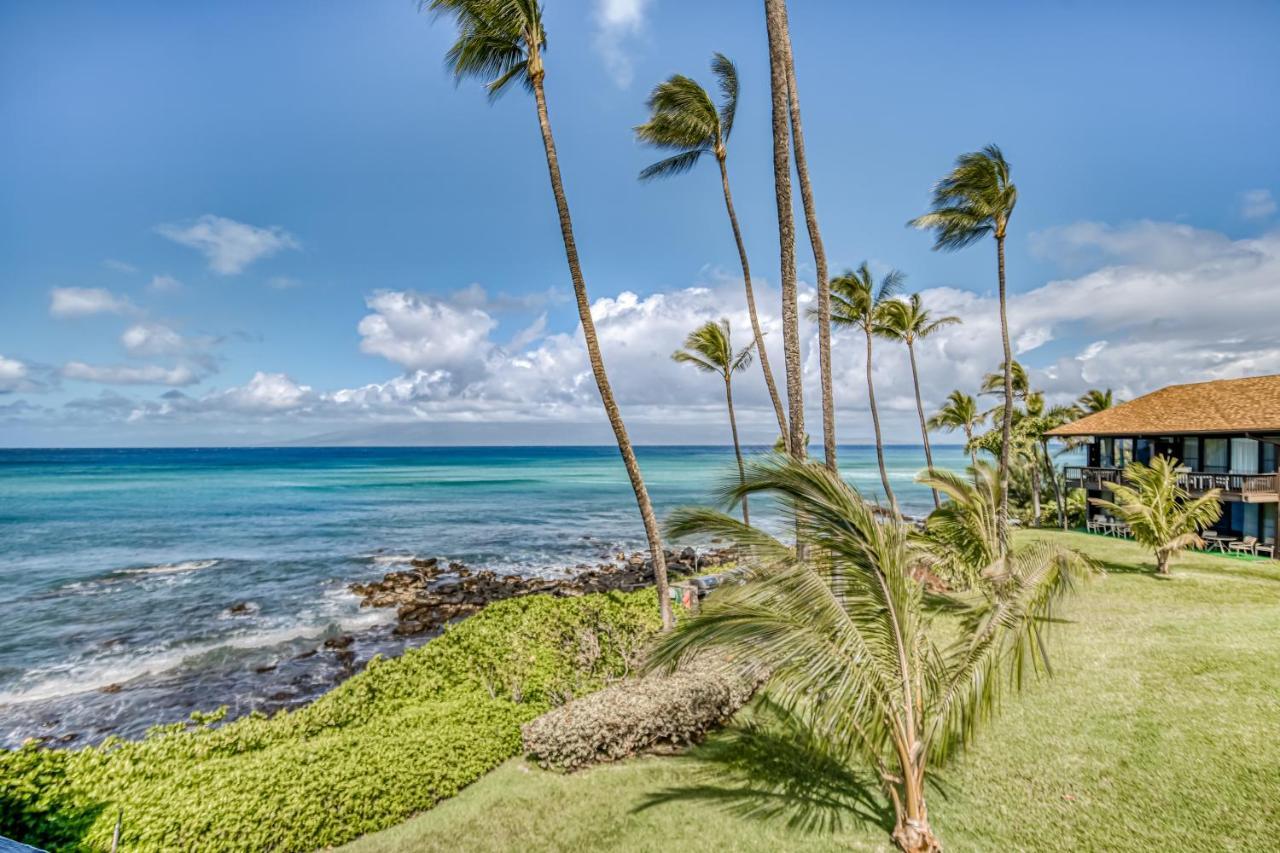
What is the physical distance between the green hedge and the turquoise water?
9.90 ft

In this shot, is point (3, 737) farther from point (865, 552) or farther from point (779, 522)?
point (865, 552)

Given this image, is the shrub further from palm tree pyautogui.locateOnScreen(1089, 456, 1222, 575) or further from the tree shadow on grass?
palm tree pyautogui.locateOnScreen(1089, 456, 1222, 575)

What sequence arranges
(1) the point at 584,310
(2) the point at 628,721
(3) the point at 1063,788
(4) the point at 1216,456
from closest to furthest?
(3) the point at 1063,788 < (2) the point at 628,721 < (1) the point at 584,310 < (4) the point at 1216,456

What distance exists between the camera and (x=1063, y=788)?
5.80m

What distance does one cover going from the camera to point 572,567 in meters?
24.4

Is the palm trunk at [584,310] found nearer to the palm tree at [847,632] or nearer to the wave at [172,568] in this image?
the palm tree at [847,632]

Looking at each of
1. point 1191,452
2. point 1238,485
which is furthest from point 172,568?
point 1191,452

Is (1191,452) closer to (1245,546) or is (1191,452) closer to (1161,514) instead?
(1245,546)

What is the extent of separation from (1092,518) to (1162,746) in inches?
933

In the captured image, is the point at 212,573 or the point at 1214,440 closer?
the point at 1214,440

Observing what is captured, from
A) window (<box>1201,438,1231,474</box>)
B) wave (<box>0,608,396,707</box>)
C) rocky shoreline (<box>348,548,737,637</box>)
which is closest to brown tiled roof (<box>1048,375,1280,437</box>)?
window (<box>1201,438,1231,474</box>)

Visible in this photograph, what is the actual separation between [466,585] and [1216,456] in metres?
27.8

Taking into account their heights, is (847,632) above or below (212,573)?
above

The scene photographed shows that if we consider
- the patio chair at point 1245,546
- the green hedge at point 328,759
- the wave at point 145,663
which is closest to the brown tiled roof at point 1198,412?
the patio chair at point 1245,546
